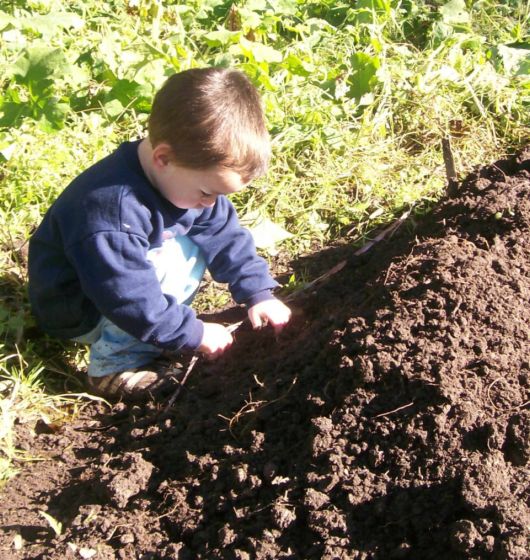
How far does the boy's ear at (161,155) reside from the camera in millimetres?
2322

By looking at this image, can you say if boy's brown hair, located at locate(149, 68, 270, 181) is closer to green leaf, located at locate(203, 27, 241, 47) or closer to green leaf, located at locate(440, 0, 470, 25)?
green leaf, located at locate(203, 27, 241, 47)

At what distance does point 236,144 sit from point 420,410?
0.90 meters

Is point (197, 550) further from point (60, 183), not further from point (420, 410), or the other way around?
point (60, 183)

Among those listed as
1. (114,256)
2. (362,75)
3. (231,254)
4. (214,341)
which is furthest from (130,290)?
(362,75)

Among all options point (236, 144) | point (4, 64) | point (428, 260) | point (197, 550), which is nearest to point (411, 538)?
point (197, 550)

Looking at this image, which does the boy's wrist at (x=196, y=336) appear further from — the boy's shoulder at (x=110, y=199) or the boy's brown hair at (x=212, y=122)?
the boy's brown hair at (x=212, y=122)

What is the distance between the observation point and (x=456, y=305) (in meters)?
2.26

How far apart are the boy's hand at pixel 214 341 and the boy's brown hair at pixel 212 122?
1.86ft

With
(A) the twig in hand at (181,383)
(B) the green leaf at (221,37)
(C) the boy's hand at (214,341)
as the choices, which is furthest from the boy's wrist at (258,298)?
(B) the green leaf at (221,37)

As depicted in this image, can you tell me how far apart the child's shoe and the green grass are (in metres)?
0.12

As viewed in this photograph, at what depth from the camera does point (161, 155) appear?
2348 millimetres

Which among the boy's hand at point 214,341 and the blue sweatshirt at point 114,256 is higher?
the blue sweatshirt at point 114,256

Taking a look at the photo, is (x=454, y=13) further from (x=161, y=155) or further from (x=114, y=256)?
(x=114, y=256)

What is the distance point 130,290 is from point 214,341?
36 centimetres
